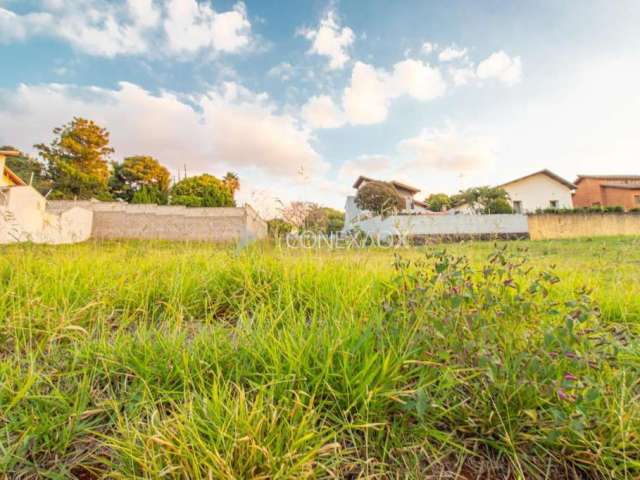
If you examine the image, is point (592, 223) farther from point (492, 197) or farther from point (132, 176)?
point (132, 176)

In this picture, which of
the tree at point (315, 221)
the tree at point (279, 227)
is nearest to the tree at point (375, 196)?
the tree at point (315, 221)

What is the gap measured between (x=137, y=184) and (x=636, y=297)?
3573 centimetres

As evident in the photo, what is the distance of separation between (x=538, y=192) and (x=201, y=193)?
3313 centimetres

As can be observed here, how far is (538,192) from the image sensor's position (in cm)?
2853

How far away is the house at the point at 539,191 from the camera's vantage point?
28234 millimetres

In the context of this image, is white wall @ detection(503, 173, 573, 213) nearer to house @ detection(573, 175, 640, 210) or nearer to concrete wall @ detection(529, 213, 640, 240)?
house @ detection(573, 175, 640, 210)

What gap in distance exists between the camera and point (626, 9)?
16.9ft

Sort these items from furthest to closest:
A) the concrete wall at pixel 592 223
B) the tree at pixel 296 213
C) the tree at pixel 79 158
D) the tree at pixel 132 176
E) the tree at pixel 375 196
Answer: the tree at pixel 132 176 → the tree at pixel 79 158 → the tree at pixel 375 196 → the concrete wall at pixel 592 223 → the tree at pixel 296 213

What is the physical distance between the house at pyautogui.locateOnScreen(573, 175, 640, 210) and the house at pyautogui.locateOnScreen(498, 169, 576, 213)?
289 cm

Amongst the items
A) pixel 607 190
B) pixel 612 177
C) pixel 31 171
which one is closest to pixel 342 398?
pixel 31 171

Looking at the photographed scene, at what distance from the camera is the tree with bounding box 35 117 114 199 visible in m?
23.3

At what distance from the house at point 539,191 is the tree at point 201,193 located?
2737 cm

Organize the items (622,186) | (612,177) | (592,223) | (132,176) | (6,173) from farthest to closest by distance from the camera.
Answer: (612,177) < (132,176) < (622,186) < (6,173) < (592,223)

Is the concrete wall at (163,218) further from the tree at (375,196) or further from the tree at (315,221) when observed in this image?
the tree at (315,221)
